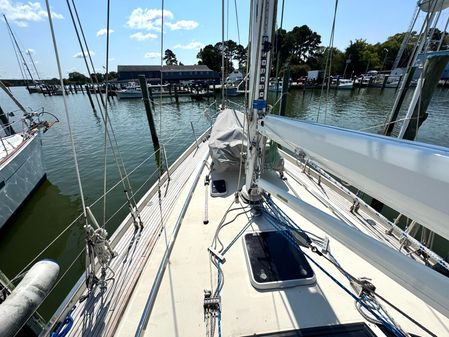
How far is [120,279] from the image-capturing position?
206 centimetres

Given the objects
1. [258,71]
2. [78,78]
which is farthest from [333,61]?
[78,78]

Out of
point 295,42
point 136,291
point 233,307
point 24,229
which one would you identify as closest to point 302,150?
point 233,307

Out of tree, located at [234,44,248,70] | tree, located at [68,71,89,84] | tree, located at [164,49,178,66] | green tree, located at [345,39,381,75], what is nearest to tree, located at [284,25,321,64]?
green tree, located at [345,39,381,75]

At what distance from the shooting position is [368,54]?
43.0 metres

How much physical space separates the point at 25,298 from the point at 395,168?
5.92 ft

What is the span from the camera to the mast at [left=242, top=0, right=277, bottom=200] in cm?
191

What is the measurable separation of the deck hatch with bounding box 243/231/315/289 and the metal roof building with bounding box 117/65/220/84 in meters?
43.9

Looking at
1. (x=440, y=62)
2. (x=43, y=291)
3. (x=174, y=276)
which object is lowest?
(x=174, y=276)

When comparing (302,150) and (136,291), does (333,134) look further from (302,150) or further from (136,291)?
(136,291)

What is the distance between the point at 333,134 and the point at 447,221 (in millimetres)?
501

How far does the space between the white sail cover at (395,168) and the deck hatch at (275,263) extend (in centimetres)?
134

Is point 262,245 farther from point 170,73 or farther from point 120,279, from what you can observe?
point 170,73

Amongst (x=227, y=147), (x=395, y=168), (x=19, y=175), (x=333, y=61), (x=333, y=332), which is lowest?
(x=19, y=175)

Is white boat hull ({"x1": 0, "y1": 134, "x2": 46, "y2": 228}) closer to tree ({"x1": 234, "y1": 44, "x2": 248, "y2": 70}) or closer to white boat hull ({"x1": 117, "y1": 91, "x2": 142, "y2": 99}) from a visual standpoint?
tree ({"x1": 234, "y1": 44, "x2": 248, "y2": 70})
